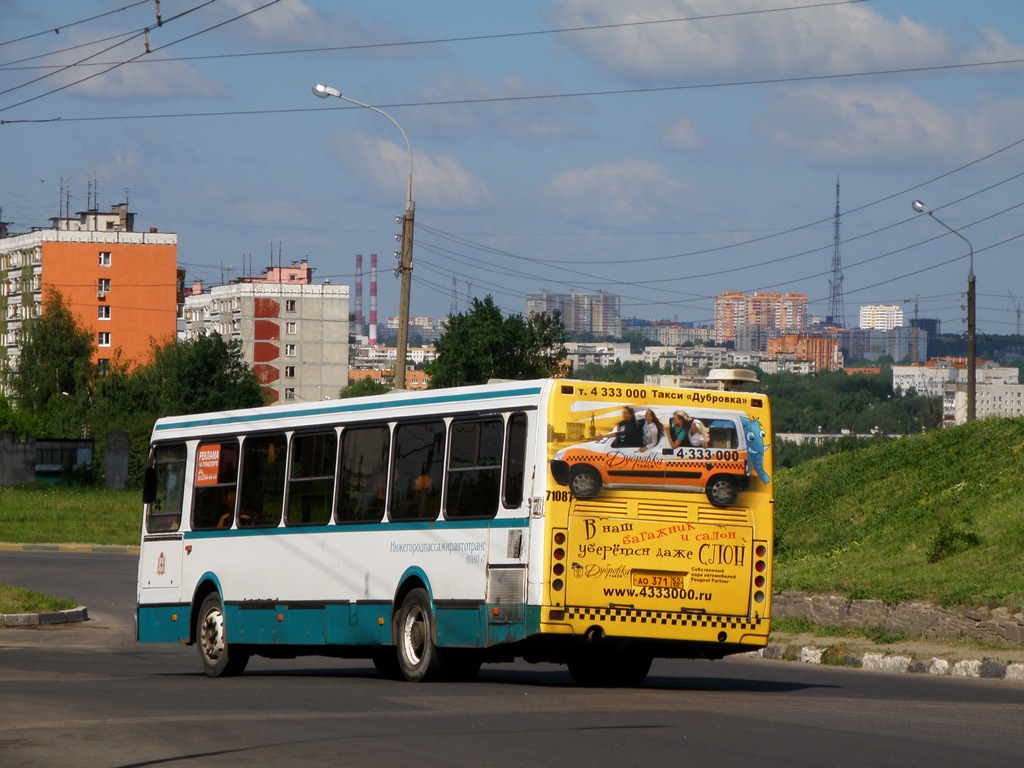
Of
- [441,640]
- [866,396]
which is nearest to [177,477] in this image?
[441,640]

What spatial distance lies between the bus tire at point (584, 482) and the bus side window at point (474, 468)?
788mm

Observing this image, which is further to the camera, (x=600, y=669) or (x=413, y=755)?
(x=600, y=669)

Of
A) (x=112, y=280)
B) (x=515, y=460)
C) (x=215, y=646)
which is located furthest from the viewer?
(x=112, y=280)

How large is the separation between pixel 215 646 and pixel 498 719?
719 cm

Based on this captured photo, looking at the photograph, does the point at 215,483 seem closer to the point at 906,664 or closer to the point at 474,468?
the point at 474,468

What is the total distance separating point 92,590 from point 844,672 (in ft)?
54.3

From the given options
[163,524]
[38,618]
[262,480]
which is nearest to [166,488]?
[163,524]

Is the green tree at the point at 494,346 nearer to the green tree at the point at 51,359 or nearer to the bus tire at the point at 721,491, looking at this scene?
the green tree at the point at 51,359

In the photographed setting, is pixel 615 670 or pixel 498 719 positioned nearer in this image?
pixel 498 719

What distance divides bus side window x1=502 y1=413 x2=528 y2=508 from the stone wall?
789 centimetres

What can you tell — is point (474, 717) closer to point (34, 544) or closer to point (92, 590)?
point (92, 590)

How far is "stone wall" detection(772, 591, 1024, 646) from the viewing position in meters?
18.9

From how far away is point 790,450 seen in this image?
104250mm

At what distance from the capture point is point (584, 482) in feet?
44.3
